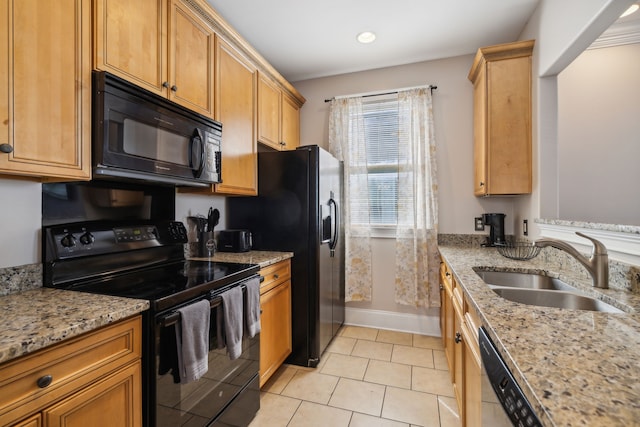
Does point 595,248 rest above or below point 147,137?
below

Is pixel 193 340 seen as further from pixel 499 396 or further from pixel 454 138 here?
pixel 454 138

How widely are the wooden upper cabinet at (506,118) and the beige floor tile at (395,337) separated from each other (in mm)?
1518

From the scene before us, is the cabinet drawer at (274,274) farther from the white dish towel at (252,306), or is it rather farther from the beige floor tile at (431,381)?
A: the beige floor tile at (431,381)

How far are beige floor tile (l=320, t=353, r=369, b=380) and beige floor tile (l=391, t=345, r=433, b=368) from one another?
284mm

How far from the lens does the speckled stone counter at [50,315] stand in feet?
2.48

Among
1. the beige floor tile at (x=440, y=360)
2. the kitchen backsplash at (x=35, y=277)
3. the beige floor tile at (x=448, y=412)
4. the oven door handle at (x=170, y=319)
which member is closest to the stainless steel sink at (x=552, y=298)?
the kitchen backsplash at (x=35, y=277)

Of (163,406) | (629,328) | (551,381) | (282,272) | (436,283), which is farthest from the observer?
(436,283)

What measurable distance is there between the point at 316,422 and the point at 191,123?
6.12 feet

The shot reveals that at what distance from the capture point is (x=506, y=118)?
7.43 feet

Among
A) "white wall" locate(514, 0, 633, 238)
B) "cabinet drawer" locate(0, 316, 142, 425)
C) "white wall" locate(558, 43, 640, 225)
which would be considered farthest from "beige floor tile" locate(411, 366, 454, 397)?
"cabinet drawer" locate(0, 316, 142, 425)

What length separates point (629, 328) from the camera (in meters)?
0.83

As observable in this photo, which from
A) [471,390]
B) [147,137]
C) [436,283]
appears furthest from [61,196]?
[436,283]

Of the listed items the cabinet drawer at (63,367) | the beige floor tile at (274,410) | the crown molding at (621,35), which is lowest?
the beige floor tile at (274,410)

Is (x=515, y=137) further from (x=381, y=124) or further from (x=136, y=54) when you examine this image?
(x=136, y=54)
